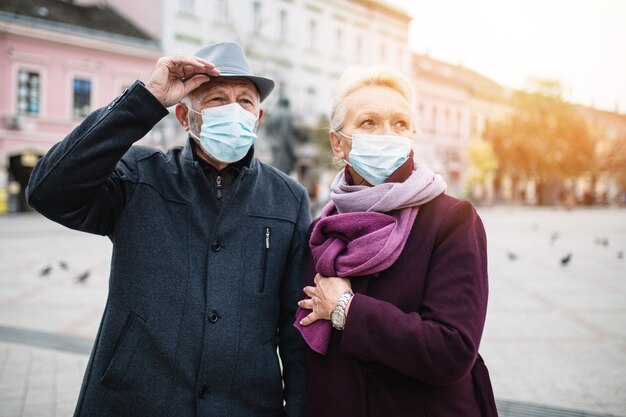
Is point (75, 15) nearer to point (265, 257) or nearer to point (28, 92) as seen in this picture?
point (28, 92)

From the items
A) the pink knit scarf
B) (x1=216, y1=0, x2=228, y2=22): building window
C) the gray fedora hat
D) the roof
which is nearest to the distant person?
the gray fedora hat

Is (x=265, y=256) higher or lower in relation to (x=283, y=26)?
lower

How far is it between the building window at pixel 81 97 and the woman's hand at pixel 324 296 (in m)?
25.9

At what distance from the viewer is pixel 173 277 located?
1952 millimetres

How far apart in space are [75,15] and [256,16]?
10.3m

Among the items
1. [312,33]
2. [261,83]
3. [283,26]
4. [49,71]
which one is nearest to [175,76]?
[261,83]

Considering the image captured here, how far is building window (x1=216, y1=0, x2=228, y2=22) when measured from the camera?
2862cm

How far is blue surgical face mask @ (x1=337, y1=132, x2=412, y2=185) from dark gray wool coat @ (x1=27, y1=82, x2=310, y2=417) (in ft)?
1.46

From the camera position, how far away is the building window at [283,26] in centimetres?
3181

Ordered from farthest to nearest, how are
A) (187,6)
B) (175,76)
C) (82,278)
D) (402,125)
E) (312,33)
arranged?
(312,33)
(187,6)
(82,278)
(402,125)
(175,76)

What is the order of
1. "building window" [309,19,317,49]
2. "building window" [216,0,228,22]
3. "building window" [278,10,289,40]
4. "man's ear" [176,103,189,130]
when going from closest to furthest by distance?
"man's ear" [176,103,189,130] < "building window" [216,0,228,22] < "building window" [278,10,289,40] < "building window" [309,19,317,49]

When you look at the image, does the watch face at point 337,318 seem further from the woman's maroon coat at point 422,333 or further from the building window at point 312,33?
the building window at point 312,33

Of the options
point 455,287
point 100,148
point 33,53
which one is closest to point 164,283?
point 100,148

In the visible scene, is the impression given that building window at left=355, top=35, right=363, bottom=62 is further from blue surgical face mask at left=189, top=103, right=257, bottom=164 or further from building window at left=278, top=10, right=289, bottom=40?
blue surgical face mask at left=189, top=103, right=257, bottom=164
